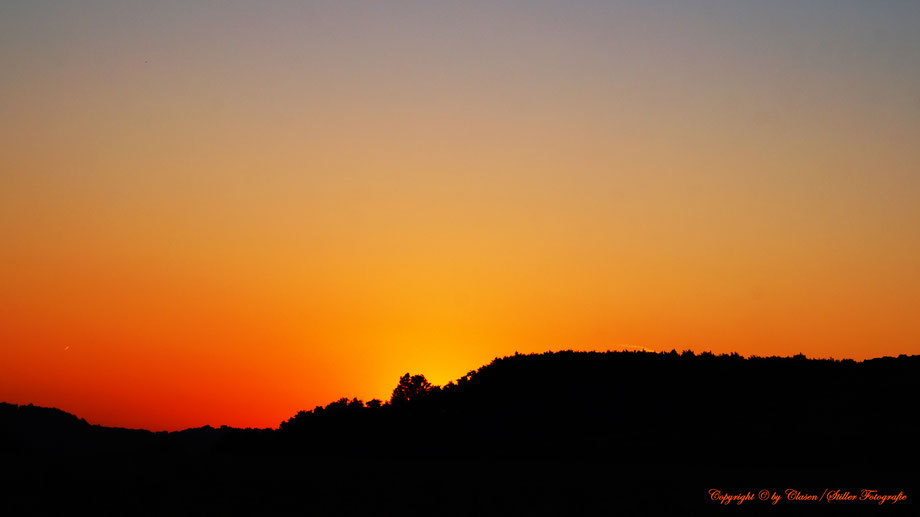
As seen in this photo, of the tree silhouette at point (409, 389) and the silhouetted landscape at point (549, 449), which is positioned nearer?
the silhouetted landscape at point (549, 449)

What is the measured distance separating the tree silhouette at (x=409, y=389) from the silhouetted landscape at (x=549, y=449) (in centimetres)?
12

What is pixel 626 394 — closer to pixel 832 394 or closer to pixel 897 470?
pixel 832 394

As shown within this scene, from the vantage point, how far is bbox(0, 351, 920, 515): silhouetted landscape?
2420 centimetres

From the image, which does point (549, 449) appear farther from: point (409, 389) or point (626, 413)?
point (409, 389)

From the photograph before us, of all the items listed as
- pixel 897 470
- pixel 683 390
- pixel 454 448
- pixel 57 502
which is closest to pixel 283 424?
pixel 454 448

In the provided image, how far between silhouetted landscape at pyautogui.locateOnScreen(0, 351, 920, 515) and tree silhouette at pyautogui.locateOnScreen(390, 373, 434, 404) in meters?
0.12

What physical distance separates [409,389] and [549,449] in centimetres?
1644

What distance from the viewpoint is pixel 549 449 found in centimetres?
3694

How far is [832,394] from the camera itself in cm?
3922

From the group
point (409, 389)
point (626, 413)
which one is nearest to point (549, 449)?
point (626, 413)

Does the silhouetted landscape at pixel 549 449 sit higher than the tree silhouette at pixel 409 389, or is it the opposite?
the tree silhouette at pixel 409 389

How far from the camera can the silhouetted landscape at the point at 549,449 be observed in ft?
79.4

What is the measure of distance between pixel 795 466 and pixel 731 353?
50.8ft

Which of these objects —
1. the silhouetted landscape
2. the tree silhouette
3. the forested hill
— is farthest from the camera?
the tree silhouette
